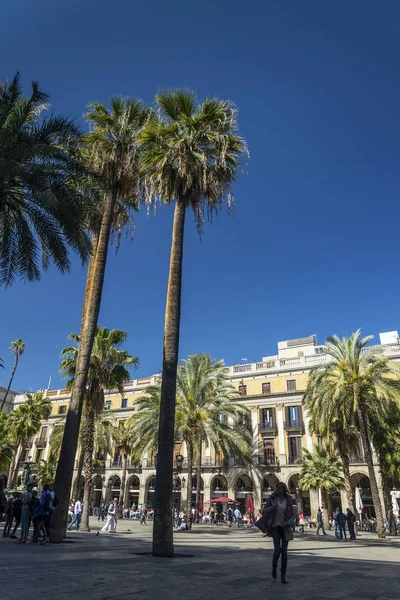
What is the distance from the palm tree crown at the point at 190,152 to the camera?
13.4m

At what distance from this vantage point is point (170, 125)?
14.0 meters

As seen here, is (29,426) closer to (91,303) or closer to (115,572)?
(91,303)

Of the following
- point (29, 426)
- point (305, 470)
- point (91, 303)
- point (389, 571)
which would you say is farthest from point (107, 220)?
point (29, 426)

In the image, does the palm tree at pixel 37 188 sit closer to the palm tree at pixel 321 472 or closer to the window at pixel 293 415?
the palm tree at pixel 321 472

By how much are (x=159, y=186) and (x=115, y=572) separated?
10.4 m

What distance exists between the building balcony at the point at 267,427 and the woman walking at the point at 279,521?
1607 inches

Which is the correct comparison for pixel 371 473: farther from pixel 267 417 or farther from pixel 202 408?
pixel 267 417

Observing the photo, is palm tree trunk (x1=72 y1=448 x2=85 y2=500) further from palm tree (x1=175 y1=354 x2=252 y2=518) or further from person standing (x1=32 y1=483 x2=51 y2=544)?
person standing (x1=32 y1=483 x2=51 y2=544)

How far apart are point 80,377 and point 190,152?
7954mm

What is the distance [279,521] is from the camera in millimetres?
6500

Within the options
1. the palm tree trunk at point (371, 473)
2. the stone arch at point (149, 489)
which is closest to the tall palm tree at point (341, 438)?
the palm tree trunk at point (371, 473)

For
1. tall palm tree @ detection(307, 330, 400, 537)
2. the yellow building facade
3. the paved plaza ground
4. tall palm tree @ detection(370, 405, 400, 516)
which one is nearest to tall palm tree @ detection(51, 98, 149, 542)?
the paved plaza ground

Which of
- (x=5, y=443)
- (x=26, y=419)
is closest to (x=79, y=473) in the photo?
(x=26, y=419)

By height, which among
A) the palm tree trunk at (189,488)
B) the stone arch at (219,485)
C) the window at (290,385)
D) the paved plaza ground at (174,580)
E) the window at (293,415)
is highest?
the window at (290,385)
